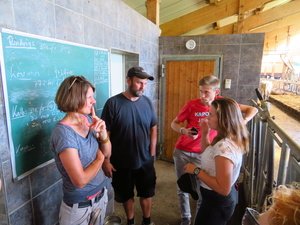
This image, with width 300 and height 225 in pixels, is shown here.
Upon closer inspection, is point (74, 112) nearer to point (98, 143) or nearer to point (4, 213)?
point (98, 143)

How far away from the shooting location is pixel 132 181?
2033mm

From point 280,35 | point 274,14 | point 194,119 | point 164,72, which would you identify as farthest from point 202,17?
point 280,35

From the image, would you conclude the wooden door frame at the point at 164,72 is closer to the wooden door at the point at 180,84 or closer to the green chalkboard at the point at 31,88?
the wooden door at the point at 180,84

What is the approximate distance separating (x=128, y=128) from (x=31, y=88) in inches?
31.8

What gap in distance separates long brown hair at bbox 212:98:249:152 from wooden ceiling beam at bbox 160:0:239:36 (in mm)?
3049

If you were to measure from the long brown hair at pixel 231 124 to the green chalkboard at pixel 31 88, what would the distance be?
106 centimetres

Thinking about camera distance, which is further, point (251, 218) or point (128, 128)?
point (128, 128)

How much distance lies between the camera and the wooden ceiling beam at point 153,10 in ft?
10.8

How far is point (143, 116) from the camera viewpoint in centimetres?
193

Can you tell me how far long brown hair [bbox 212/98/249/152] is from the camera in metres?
1.26

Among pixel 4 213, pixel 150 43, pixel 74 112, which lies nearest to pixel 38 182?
pixel 4 213

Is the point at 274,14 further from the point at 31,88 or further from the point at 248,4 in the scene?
the point at 31,88

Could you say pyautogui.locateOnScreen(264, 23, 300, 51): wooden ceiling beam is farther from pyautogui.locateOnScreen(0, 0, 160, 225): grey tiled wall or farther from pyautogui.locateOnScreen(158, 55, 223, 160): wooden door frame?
pyautogui.locateOnScreen(0, 0, 160, 225): grey tiled wall

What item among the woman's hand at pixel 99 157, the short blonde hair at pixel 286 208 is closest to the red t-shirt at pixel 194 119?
the woman's hand at pixel 99 157
